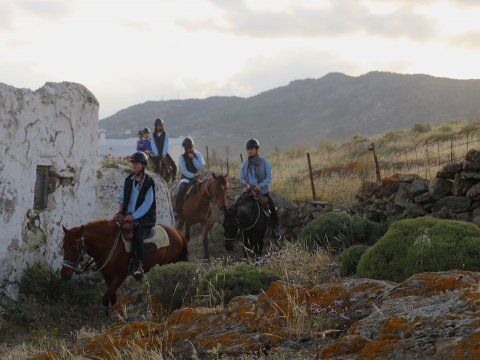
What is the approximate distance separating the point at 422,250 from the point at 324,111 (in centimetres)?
9429

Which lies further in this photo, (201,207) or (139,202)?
(201,207)

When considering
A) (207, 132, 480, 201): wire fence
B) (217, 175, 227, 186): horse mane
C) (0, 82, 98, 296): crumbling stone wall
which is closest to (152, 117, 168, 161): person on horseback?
(207, 132, 480, 201): wire fence

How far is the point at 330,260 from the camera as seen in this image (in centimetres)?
1097

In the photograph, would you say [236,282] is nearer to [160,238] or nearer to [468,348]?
[160,238]

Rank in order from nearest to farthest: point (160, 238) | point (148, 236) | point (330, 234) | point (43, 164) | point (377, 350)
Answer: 1. point (377, 350)
2. point (148, 236)
3. point (160, 238)
4. point (43, 164)
5. point (330, 234)

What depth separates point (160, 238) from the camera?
10.7 metres

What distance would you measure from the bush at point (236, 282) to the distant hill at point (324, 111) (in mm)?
73068

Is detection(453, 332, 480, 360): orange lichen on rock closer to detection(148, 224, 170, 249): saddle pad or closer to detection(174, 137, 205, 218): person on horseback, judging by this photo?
Answer: detection(148, 224, 170, 249): saddle pad

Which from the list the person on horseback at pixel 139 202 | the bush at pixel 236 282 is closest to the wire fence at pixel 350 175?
the person on horseback at pixel 139 202

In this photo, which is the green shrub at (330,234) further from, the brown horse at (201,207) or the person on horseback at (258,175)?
the brown horse at (201,207)

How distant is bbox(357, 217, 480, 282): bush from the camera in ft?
26.6

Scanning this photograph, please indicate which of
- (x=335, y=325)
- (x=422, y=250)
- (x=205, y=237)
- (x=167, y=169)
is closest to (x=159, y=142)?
(x=167, y=169)

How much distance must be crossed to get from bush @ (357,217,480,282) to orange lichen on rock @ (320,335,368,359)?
3990 mm

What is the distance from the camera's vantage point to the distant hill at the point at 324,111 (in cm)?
8925
